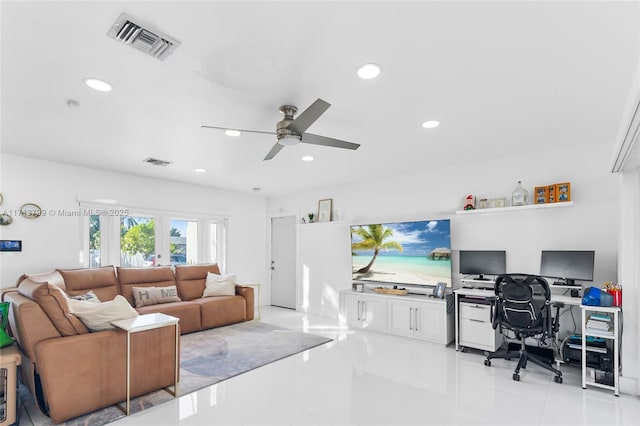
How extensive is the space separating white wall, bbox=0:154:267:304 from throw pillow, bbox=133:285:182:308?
92cm

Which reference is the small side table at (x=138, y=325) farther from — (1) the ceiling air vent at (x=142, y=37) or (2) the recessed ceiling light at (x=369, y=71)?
(2) the recessed ceiling light at (x=369, y=71)

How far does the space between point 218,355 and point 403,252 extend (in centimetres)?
287

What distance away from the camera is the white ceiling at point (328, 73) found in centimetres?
172

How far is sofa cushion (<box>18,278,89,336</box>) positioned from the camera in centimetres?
258

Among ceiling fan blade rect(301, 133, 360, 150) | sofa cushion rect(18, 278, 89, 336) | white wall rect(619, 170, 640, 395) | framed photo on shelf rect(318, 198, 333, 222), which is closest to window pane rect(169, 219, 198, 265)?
framed photo on shelf rect(318, 198, 333, 222)

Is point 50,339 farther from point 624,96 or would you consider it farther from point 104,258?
point 624,96

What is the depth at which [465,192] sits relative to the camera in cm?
476

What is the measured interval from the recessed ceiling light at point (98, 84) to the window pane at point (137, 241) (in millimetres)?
3445

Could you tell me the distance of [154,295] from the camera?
16.8 ft

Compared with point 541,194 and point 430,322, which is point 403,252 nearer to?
point 430,322

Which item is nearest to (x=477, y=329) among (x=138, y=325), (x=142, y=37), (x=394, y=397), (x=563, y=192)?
(x=394, y=397)

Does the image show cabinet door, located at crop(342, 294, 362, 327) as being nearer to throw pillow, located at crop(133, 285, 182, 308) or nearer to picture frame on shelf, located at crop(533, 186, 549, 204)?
throw pillow, located at crop(133, 285, 182, 308)

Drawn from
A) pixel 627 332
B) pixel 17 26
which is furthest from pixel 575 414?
pixel 17 26

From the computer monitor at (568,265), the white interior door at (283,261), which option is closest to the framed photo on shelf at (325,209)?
the white interior door at (283,261)
